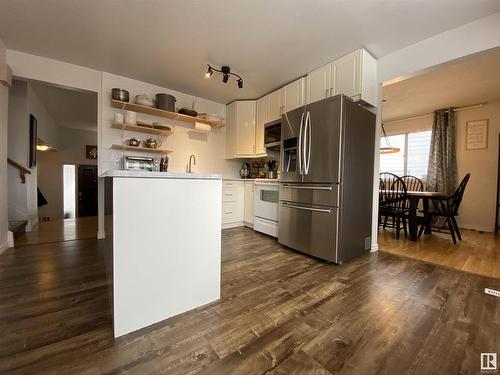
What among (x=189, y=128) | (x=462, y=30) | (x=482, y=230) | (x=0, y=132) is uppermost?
(x=462, y=30)

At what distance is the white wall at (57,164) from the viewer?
235 inches

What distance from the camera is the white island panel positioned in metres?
1.14

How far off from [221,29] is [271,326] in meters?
2.64

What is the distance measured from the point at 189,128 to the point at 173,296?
3.17 meters

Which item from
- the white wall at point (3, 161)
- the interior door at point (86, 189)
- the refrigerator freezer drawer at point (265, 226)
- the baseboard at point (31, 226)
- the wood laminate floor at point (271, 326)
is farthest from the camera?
the interior door at point (86, 189)

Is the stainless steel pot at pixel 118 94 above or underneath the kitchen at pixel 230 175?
above

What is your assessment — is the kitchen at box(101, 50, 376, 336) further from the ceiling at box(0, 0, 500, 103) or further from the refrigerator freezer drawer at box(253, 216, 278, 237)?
the ceiling at box(0, 0, 500, 103)

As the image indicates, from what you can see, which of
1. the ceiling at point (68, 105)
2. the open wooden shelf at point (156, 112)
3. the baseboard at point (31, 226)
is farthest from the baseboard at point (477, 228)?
the baseboard at point (31, 226)

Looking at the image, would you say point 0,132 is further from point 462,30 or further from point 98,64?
point 462,30

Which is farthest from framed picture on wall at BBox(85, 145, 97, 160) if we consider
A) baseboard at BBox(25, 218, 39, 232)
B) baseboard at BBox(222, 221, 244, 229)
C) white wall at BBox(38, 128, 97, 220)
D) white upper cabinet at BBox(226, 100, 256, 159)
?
baseboard at BBox(222, 221, 244, 229)

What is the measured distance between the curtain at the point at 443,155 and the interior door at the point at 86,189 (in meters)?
9.20

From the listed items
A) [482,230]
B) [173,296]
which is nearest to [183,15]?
[173,296]

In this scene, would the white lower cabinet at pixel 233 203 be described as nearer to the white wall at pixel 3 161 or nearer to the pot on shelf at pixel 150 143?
the pot on shelf at pixel 150 143

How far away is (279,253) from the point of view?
259 cm
